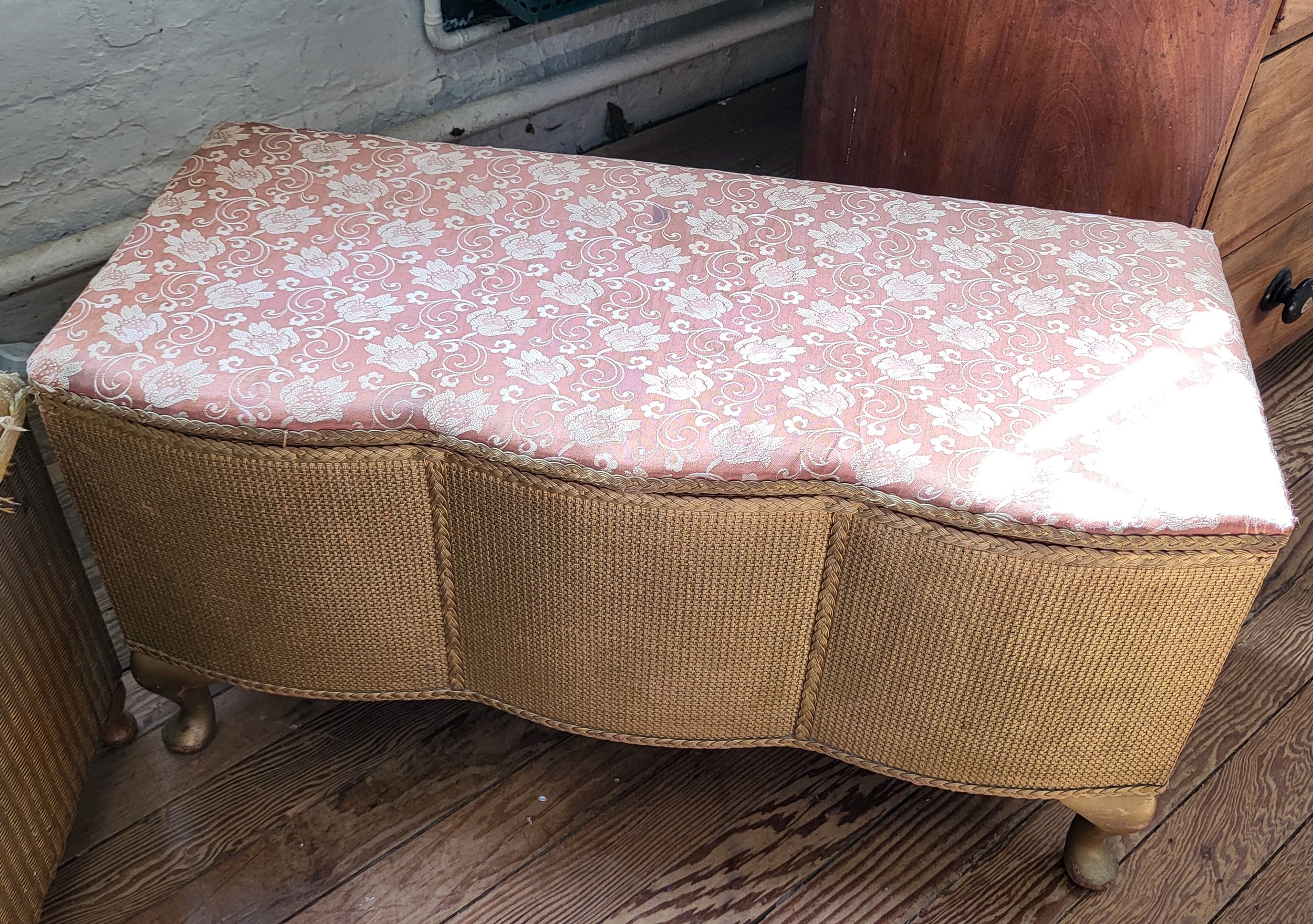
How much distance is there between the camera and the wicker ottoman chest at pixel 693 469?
28.2 inches

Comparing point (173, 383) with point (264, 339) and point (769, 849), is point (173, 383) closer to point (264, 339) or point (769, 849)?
point (264, 339)

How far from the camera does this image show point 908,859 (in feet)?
3.08

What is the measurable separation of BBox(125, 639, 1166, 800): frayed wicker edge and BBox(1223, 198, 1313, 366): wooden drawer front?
628mm

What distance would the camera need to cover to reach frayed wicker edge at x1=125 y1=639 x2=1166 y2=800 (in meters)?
0.84

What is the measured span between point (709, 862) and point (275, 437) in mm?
495

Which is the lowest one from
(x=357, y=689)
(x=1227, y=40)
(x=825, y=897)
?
(x=825, y=897)

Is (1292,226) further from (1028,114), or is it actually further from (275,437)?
(275,437)

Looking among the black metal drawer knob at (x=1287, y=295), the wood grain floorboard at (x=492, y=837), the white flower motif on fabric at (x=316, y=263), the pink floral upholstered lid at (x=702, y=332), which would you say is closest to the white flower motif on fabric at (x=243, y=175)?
the pink floral upholstered lid at (x=702, y=332)

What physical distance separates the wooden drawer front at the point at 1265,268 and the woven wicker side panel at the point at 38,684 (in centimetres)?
113

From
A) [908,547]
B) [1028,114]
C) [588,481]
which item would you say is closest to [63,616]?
[588,481]

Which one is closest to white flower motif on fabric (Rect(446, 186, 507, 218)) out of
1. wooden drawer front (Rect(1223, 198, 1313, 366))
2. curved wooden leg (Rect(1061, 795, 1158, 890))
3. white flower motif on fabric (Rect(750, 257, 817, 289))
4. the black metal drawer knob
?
white flower motif on fabric (Rect(750, 257, 817, 289))

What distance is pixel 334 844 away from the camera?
0.93 m

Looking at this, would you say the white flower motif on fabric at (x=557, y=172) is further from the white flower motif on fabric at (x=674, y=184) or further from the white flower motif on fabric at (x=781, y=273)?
the white flower motif on fabric at (x=781, y=273)

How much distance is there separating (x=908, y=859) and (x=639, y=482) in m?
0.45
